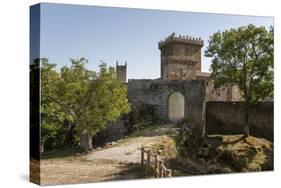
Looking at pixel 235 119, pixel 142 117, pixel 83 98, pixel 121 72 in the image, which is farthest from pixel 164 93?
pixel 83 98

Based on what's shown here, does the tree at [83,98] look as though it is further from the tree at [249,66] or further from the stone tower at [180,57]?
the tree at [249,66]

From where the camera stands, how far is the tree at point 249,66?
13.2 metres

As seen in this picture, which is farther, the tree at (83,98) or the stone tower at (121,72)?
the stone tower at (121,72)

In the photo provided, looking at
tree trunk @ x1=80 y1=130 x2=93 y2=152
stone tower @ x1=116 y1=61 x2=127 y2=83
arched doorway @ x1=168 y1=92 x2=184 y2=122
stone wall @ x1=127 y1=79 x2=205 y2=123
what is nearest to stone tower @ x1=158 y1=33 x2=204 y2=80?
stone wall @ x1=127 y1=79 x2=205 y2=123

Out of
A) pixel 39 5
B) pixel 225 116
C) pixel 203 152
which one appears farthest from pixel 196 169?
pixel 39 5

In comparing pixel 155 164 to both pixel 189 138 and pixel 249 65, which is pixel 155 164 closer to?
pixel 189 138

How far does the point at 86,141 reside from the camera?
11.8 m

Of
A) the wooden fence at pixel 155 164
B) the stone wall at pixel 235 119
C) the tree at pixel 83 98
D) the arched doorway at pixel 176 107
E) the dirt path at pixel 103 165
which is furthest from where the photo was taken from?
the stone wall at pixel 235 119

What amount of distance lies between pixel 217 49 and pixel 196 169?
2442 millimetres

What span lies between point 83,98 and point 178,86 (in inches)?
83.4

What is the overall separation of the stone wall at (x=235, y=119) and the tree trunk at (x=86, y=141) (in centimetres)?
256

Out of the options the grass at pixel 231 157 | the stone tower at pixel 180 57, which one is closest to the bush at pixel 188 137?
the grass at pixel 231 157

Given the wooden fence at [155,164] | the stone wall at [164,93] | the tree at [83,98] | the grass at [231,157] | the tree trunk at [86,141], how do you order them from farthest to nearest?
the grass at [231,157]
the stone wall at [164,93]
the wooden fence at [155,164]
the tree trunk at [86,141]
the tree at [83,98]

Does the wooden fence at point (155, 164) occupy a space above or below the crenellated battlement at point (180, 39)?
below
